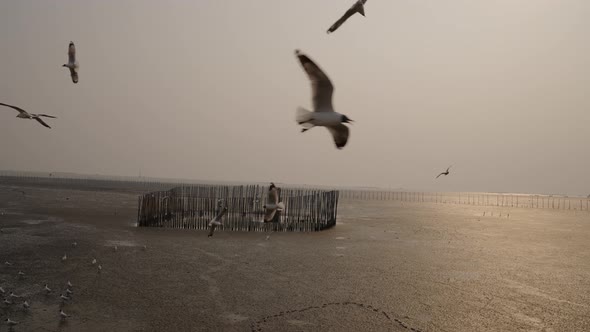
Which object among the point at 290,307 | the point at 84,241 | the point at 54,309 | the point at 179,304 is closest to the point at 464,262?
the point at 290,307

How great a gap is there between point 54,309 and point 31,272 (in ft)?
13.0

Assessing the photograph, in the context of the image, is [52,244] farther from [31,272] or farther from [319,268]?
[319,268]

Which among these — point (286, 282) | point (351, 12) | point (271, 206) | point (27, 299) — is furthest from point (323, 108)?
Result: point (27, 299)

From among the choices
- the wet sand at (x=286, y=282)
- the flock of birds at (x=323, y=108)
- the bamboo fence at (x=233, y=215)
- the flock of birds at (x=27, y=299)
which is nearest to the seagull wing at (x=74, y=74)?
the flock of birds at (x=323, y=108)

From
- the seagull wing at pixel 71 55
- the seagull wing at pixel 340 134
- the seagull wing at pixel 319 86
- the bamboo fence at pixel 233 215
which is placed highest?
the seagull wing at pixel 71 55

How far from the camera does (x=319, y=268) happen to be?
1570cm

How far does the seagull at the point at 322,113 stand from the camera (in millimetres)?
5551

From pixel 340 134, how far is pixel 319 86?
2.21ft

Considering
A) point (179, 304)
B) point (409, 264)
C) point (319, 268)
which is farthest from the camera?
point (409, 264)

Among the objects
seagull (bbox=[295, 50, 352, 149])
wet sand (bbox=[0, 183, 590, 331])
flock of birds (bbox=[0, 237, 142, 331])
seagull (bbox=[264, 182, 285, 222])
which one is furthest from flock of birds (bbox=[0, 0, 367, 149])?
flock of birds (bbox=[0, 237, 142, 331])

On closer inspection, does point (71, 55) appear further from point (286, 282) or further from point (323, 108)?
point (286, 282)

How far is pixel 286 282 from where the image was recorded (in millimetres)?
13672

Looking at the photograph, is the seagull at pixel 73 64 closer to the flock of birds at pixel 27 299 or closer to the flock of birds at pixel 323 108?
the flock of birds at pixel 323 108

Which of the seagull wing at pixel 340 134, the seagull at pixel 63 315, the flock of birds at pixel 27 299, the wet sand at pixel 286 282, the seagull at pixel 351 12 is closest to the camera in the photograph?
the seagull at pixel 351 12
